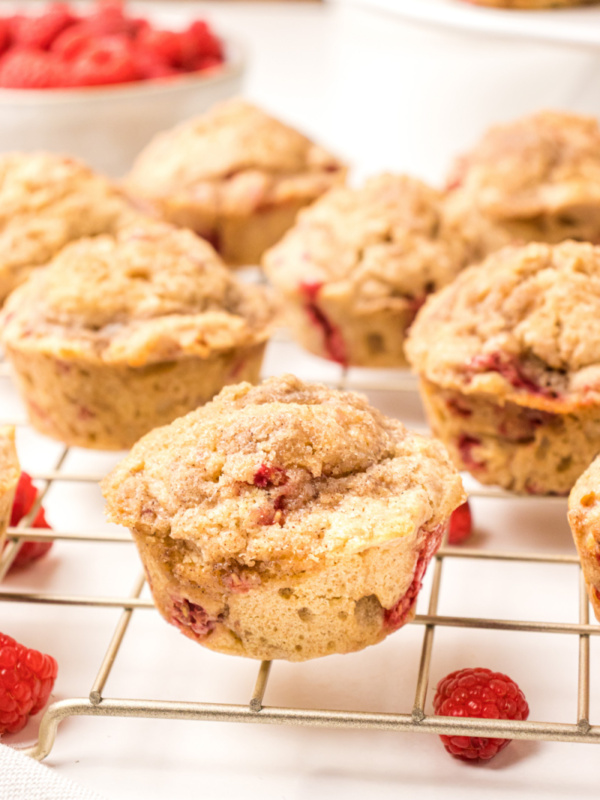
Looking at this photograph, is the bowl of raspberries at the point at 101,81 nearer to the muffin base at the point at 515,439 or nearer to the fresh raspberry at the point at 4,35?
the fresh raspberry at the point at 4,35

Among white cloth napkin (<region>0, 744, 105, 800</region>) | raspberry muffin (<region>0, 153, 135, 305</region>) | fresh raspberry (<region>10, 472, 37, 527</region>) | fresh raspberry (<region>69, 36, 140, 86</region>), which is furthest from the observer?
fresh raspberry (<region>69, 36, 140, 86</region>)

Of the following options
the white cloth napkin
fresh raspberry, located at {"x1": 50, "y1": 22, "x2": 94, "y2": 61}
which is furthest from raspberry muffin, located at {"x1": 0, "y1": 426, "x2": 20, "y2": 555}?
fresh raspberry, located at {"x1": 50, "y1": 22, "x2": 94, "y2": 61}

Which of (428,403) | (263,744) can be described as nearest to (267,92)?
(428,403)

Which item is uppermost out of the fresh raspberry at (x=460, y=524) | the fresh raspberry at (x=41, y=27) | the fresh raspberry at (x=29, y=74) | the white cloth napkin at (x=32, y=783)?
the fresh raspberry at (x=41, y=27)

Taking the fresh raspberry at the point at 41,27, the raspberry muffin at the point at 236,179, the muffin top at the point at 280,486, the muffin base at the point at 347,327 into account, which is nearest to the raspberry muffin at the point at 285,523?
the muffin top at the point at 280,486

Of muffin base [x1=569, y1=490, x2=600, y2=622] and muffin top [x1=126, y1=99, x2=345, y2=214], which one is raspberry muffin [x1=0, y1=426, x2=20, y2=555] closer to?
muffin base [x1=569, y1=490, x2=600, y2=622]
